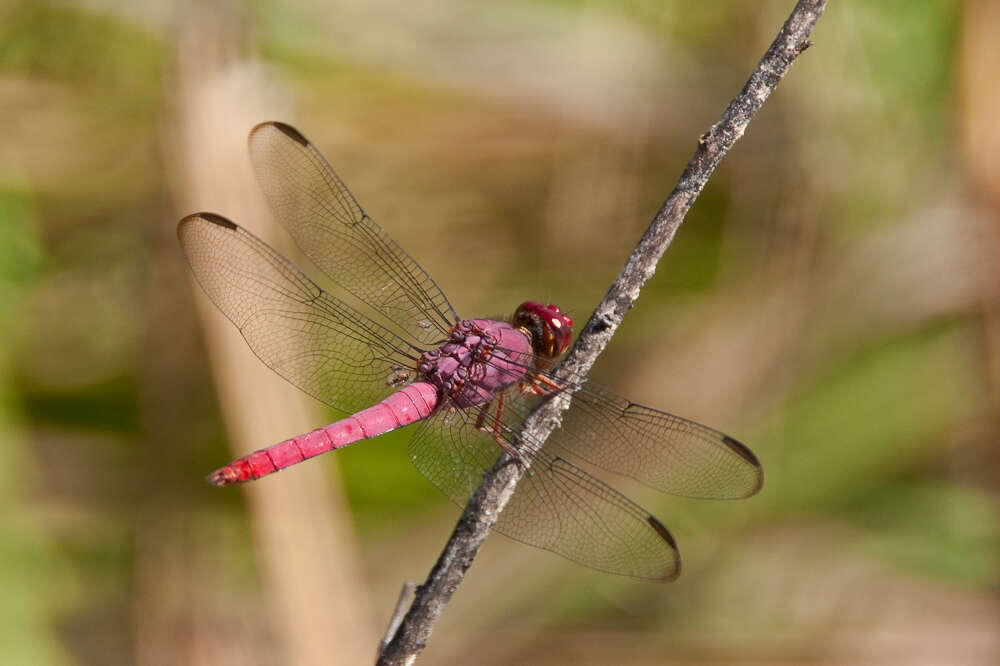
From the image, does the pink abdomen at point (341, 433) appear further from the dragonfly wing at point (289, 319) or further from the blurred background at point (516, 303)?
the blurred background at point (516, 303)

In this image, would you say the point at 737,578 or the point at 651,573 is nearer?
the point at 651,573

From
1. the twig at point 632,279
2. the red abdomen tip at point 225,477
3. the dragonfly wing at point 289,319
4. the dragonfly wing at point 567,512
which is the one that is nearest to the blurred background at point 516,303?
the dragonfly wing at point 289,319

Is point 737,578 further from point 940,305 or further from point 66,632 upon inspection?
point 66,632

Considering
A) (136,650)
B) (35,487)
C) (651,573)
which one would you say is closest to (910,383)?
(651,573)

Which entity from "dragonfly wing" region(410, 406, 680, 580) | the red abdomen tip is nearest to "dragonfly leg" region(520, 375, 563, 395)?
"dragonfly wing" region(410, 406, 680, 580)

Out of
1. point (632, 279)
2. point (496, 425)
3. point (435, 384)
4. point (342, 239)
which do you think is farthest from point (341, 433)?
point (632, 279)

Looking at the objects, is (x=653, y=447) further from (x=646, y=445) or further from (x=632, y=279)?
(x=632, y=279)

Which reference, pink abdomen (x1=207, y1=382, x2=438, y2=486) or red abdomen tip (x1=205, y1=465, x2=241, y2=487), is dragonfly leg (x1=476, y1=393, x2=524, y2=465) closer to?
pink abdomen (x1=207, y1=382, x2=438, y2=486)
